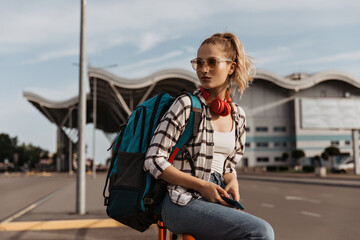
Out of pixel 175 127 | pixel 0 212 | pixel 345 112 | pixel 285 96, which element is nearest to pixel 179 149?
pixel 175 127

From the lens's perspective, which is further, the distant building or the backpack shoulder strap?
the distant building

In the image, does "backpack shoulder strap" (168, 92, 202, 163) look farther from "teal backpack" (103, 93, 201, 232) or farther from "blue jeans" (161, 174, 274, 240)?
"blue jeans" (161, 174, 274, 240)

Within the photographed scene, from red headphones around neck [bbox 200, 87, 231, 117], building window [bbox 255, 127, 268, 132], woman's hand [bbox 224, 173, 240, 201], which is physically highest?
building window [bbox 255, 127, 268, 132]

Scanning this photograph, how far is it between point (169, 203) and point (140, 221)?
0.21 m

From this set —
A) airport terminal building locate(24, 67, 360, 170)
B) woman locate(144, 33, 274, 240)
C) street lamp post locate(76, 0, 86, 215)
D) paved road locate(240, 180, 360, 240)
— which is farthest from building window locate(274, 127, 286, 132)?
woman locate(144, 33, 274, 240)

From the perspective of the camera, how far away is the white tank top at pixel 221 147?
2.05 m

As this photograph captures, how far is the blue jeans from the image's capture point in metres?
1.63

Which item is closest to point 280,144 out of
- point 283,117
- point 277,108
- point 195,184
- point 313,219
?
point 283,117

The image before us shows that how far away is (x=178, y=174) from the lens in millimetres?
1825

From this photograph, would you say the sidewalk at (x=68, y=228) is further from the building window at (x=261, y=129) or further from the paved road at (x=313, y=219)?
the building window at (x=261, y=129)

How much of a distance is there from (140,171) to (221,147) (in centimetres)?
43

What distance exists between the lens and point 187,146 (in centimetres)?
194

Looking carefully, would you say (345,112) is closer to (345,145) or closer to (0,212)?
(345,145)

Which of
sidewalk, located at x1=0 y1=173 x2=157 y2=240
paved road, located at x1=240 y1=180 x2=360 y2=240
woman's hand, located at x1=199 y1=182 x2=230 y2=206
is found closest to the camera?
woman's hand, located at x1=199 y1=182 x2=230 y2=206
